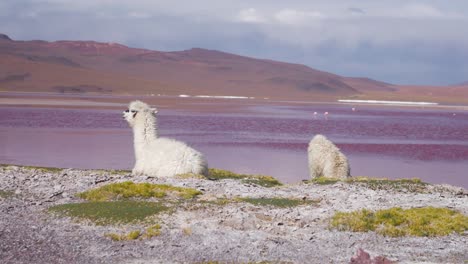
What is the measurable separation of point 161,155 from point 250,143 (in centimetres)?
2037

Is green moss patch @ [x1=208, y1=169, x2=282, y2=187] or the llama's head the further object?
the llama's head

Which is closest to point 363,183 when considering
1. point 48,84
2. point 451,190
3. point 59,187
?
point 451,190

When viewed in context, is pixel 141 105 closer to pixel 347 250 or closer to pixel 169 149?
pixel 169 149

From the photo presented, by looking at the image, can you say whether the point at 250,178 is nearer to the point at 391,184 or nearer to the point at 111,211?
the point at 391,184

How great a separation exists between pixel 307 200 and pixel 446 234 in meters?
3.20

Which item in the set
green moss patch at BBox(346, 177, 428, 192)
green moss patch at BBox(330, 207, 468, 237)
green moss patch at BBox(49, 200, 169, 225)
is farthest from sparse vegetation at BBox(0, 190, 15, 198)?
green moss patch at BBox(346, 177, 428, 192)

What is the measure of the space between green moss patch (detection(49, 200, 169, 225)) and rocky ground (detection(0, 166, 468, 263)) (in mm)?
256

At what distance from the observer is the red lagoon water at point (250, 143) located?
2798 centimetres

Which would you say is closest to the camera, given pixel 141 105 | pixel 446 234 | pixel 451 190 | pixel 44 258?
pixel 44 258

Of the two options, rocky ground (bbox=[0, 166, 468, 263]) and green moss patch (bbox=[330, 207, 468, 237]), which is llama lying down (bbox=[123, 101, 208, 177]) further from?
green moss patch (bbox=[330, 207, 468, 237])

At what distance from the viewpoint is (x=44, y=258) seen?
10500 millimetres

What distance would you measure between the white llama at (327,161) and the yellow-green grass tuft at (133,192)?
6.00m

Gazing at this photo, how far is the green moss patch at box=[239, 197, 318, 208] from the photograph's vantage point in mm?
13906

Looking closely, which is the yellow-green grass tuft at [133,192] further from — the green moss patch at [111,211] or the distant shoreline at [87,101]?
the distant shoreline at [87,101]
